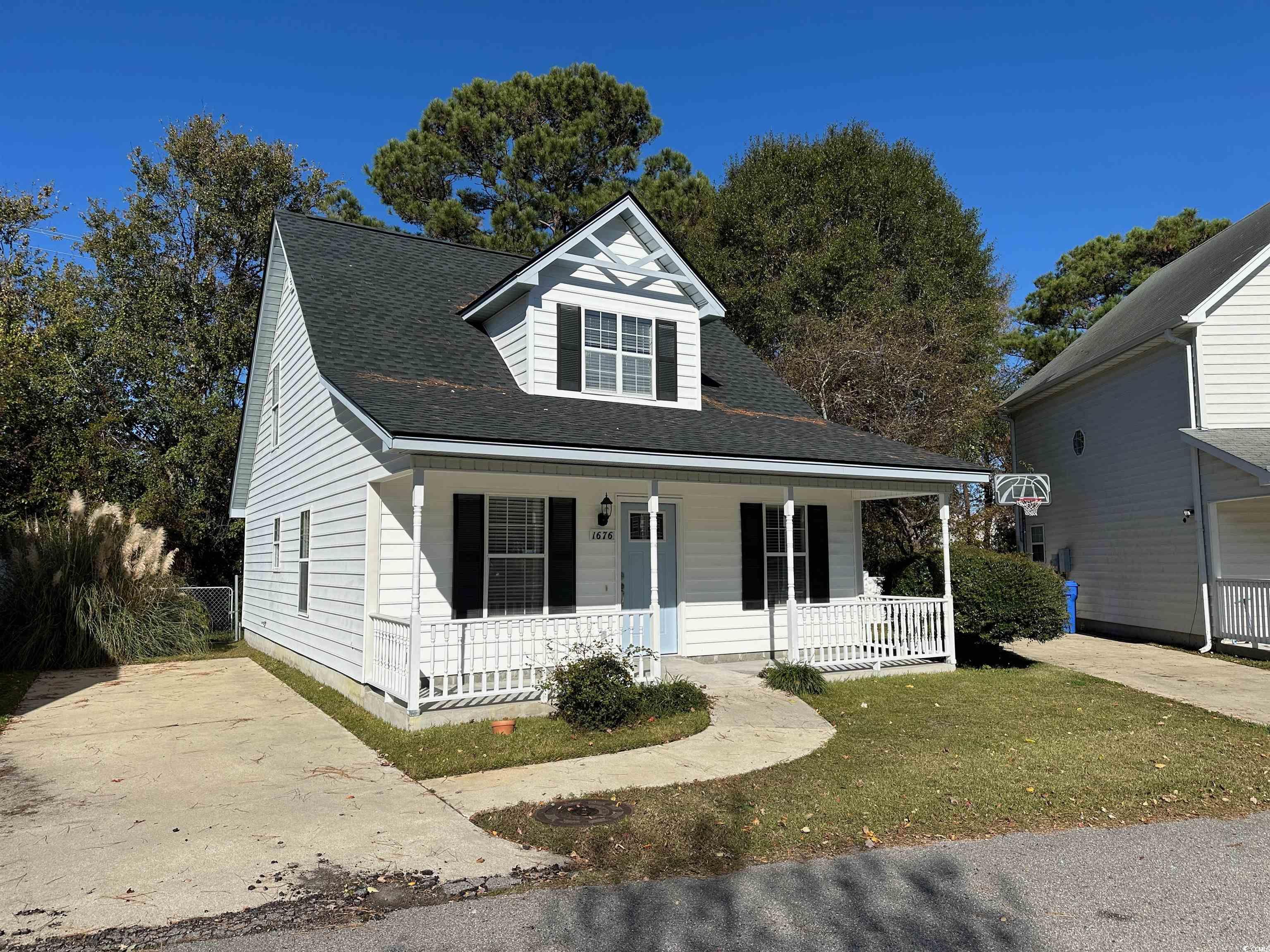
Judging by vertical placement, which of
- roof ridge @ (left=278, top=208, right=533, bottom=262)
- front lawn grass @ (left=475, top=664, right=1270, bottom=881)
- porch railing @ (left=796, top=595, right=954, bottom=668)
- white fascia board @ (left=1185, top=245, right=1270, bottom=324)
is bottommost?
front lawn grass @ (left=475, top=664, right=1270, bottom=881)

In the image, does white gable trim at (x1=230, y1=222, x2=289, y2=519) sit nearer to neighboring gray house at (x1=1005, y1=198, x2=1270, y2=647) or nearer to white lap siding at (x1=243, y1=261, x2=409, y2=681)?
white lap siding at (x1=243, y1=261, x2=409, y2=681)

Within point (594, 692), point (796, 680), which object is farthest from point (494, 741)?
point (796, 680)

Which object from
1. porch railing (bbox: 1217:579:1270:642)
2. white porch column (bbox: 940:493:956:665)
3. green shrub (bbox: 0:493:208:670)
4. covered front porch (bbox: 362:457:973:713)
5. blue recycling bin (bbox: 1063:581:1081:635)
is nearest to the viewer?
covered front porch (bbox: 362:457:973:713)

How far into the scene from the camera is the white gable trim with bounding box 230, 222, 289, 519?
1430 cm

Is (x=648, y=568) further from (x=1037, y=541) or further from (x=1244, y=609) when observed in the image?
(x=1037, y=541)

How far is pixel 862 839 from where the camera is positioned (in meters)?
5.34

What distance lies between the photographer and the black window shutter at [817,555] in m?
12.8

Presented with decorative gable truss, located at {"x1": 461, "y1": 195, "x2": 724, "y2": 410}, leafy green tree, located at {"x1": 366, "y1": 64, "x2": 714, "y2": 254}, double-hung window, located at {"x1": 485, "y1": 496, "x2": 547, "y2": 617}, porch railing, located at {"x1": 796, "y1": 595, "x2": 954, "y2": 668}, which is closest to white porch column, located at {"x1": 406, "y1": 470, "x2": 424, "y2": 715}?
double-hung window, located at {"x1": 485, "y1": 496, "x2": 547, "y2": 617}

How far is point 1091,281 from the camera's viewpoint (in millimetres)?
31062

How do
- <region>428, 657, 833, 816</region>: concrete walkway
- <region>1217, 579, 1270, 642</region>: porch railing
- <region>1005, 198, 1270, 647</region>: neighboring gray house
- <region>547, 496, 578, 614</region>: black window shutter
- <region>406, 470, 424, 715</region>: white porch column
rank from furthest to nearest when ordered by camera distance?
1. <region>1005, 198, 1270, 647</region>: neighboring gray house
2. <region>1217, 579, 1270, 642</region>: porch railing
3. <region>547, 496, 578, 614</region>: black window shutter
4. <region>406, 470, 424, 715</region>: white porch column
5. <region>428, 657, 833, 816</region>: concrete walkway

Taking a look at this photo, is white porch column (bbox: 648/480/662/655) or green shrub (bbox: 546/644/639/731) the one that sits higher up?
white porch column (bbox: 648/480/662/655)

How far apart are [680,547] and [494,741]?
4.68m

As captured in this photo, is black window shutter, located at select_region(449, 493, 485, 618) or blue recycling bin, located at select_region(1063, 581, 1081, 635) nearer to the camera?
black window shutter, located at select_region(449, 493, 485, 618)

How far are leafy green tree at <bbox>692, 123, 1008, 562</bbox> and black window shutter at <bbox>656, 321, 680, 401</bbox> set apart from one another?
959 cm
